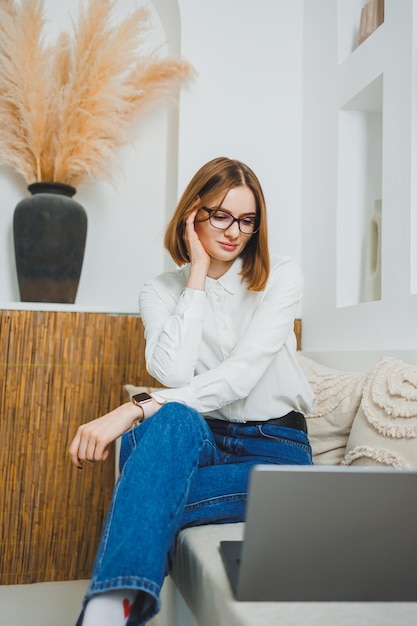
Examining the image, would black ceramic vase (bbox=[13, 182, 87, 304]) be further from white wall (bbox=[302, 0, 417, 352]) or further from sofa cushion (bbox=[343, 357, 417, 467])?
sofa cushion (bbox=[343, 357, 417, 467])

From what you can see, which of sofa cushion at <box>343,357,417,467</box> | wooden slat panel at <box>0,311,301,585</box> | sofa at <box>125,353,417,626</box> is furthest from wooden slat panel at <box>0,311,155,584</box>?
sofa cushion at <box>343,357,417,467</box>

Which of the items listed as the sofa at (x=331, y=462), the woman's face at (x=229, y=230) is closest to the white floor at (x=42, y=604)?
the sofa at (x=331, y=462)

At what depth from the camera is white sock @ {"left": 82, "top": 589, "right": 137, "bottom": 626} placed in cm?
98

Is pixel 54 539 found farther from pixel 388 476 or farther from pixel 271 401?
pixel 388 476

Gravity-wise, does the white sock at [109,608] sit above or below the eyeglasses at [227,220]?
below

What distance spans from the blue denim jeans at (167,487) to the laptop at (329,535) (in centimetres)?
20

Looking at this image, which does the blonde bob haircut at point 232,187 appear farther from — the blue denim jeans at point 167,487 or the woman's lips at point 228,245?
the blue denim jeans at point 167,487

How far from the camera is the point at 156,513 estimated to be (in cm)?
105

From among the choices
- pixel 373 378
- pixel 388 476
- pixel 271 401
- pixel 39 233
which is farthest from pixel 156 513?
pixel 39 233

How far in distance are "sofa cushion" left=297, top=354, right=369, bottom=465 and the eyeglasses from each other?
0.51 meters

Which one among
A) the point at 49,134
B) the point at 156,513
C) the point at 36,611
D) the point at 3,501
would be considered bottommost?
the point at 36,611

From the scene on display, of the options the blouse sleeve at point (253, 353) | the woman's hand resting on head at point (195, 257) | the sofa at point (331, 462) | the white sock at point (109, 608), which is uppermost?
the woman's hand resting on head at point (195, 257)

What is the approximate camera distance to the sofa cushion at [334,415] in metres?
1.71

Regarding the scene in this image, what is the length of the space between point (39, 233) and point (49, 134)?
429mm
